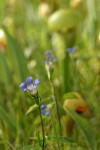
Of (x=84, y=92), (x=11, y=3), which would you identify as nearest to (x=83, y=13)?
(x=11, y=3)

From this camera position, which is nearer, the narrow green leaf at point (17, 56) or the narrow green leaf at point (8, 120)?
the narrow green leaf at point (8, 120)

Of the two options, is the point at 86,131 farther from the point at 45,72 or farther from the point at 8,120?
the point at 45,72

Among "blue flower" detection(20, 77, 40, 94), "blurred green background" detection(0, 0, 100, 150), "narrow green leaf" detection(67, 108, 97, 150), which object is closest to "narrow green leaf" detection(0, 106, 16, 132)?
"blurred green background" detection(0, 0, 100, 150)

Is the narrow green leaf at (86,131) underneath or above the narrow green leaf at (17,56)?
underneath

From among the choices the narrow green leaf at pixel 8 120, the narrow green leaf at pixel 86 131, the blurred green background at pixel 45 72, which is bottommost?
the narrow green leaf at pixel 86 131

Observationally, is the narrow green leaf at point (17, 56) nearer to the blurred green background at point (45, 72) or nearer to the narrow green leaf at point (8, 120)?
the blurred green background at point (45, 72)

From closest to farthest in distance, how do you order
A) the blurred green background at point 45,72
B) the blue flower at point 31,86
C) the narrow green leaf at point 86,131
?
1. the blue flower at point 31,86
2. the narrow green leaf at point 86,131
3. the blurred green background at point 45,72

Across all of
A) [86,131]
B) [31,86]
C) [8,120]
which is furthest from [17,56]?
[31,86]

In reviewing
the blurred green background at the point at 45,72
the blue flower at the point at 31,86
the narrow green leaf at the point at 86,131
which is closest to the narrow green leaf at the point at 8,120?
the blurred green background at the point at 45,72

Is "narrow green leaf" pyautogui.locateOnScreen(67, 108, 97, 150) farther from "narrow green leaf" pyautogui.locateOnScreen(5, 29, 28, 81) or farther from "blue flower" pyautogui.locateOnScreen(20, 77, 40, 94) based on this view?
"narrow green leaf" pyautogui.locateOnScreen(5, 29, 28, 81)
